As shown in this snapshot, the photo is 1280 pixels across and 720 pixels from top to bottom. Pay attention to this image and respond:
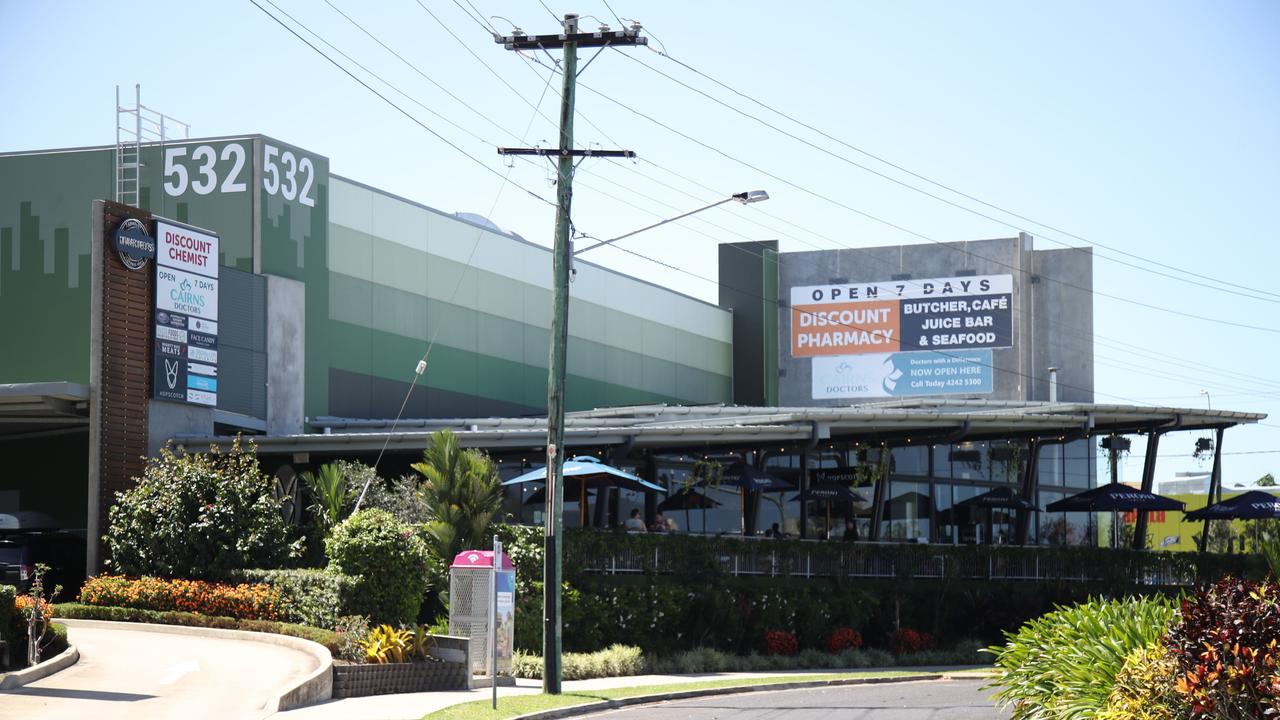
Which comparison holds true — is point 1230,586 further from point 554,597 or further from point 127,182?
point 127,182

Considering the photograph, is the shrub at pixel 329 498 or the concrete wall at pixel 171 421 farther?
the concrete wall at pixel 171 421

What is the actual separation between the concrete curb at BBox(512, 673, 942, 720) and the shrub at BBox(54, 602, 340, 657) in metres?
4.64

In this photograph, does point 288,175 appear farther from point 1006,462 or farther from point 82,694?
Result: point 1006,462

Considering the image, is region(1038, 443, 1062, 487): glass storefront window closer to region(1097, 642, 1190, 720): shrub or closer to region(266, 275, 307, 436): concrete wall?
region(266, 275, 307, 436): concrete wall

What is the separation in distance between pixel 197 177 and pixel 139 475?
11858 millimetres

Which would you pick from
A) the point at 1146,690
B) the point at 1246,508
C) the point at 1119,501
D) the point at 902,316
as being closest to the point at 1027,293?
the point at 902,316

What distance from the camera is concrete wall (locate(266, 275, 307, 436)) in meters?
36.7

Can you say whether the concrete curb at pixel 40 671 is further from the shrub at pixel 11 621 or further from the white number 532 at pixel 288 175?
the white number 532 at pixel 288 175

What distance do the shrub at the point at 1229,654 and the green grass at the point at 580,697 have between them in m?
8.90

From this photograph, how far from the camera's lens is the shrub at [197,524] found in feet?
87.1

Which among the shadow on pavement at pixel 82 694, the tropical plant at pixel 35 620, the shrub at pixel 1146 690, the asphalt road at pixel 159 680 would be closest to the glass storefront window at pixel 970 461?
the asphalt road at pixel 159 680

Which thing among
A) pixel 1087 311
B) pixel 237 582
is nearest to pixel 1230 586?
pixel 237 582

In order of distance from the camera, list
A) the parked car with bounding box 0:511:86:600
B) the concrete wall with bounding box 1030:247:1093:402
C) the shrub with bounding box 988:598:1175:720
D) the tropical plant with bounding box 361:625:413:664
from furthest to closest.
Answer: the concrete wall with bounding box 1030:247:1093:402, the parked car with bounding box 0:511:86:600, the tropical plant with bounding box 361:625:413:664, the shrub with bounding box 988:598:1175:720

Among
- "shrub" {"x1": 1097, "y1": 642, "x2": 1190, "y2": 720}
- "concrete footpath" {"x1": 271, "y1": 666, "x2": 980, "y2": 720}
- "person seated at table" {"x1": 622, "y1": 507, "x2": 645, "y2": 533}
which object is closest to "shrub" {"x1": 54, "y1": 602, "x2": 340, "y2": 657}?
"concrete footpath" {"x1": 271, "y1": 666, "x2": 980, "y2": 720}
